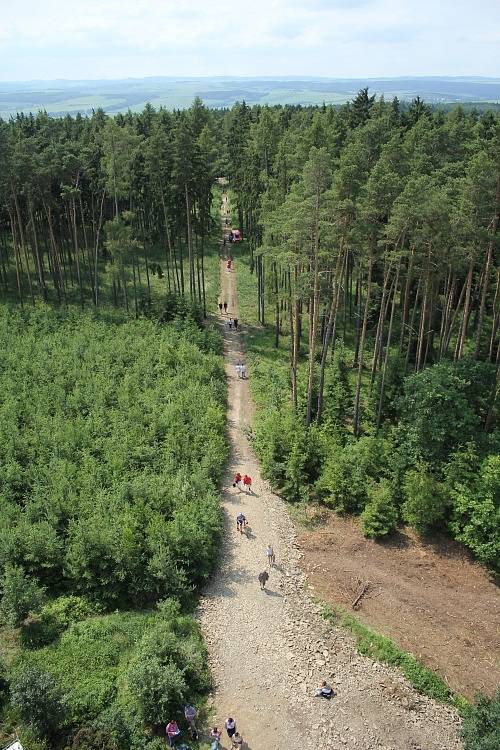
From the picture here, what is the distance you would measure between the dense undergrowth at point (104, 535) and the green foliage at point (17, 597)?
0.05 metres

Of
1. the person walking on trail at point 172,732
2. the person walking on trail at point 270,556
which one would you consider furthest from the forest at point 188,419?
the person walking on trail at point 270,556

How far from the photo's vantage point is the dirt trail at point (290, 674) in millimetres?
15523

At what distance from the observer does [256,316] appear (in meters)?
49.0

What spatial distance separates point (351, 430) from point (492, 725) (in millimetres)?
17740

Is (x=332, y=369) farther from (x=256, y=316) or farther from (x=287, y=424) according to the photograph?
(x=256, y=316)

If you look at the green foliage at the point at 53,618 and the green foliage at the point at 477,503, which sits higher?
the green foliage at the point at 477,503

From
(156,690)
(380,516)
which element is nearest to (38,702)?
(156,690)

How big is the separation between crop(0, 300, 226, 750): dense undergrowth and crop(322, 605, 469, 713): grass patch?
529cm

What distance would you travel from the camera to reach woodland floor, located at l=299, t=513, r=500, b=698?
1828 centimetres

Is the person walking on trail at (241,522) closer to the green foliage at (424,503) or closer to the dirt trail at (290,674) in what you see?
the dirt trail at (290,674)

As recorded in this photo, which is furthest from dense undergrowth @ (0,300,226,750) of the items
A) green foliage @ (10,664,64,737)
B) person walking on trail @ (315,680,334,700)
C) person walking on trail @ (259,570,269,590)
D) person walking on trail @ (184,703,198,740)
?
person walking on trail @ (315,680,334,700)

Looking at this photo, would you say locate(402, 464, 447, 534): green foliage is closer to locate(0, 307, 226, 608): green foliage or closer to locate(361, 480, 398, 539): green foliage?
locate(361, 480, 398, 539): green foliage

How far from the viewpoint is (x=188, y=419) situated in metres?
29.6

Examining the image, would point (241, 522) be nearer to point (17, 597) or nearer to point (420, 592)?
point (420, 592)
